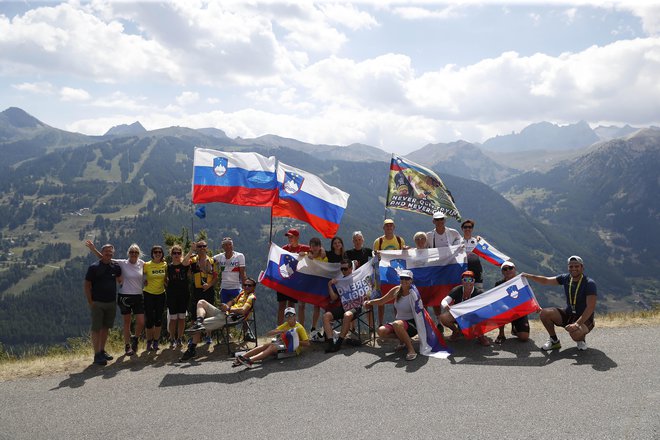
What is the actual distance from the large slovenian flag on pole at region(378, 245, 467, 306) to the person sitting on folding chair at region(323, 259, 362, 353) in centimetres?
94

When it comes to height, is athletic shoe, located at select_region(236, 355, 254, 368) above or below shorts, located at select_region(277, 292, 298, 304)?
below

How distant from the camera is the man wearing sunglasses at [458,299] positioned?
408 inches

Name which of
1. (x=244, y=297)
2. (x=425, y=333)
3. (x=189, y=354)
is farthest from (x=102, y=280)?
(x=425, y=333)

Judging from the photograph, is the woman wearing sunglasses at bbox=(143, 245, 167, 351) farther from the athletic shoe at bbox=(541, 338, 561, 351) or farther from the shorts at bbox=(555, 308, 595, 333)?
the shorts at bbox=(555, 308, 595, 333)

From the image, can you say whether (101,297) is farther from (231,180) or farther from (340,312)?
(340,312)

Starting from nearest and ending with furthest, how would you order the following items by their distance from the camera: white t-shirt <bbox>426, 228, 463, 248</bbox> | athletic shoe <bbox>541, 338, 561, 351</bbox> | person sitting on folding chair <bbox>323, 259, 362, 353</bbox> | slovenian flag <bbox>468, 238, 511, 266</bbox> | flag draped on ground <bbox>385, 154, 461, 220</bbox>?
athletic shoe <bbox>541, 338, 561, 351</bbox>
person sitting on folding chair <bbox>323, 259, 362, 353</bbox>
white t-shirt <bbox>426, 228, 463, 248</bbox>
slovenian flag <bbox>468, 238, 511, 266</bbox>
flag draped on ground <bbox>385, 154, 461, 220</bbox>

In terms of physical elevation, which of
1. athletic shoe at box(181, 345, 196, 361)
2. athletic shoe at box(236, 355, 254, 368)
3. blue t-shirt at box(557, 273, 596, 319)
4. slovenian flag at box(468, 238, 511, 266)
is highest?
slovenian flag at box(468, 238, 511, 266)

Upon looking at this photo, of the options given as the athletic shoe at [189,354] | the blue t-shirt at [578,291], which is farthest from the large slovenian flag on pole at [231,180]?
the blue t-shirt at [578,291]

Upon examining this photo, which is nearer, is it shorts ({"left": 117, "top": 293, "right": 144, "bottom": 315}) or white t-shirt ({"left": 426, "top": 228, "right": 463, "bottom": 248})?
shorts ({"left": 117, "top": 293, "right": 144, "bottom": 315})

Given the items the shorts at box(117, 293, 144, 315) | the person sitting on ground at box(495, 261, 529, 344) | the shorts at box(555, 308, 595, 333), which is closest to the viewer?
the shorts at box(555, 308, 595, 333)

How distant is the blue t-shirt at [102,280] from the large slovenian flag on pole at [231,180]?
118 inches

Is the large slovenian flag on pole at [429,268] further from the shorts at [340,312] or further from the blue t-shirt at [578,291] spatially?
the blue t-shirt at [578,291]

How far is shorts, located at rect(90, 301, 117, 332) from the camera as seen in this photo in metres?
10.5

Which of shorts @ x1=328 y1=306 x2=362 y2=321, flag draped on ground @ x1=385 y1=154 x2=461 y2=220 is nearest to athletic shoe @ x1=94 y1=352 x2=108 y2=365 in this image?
shorts @ x1=328 y1=306 x2=362 y2=321
